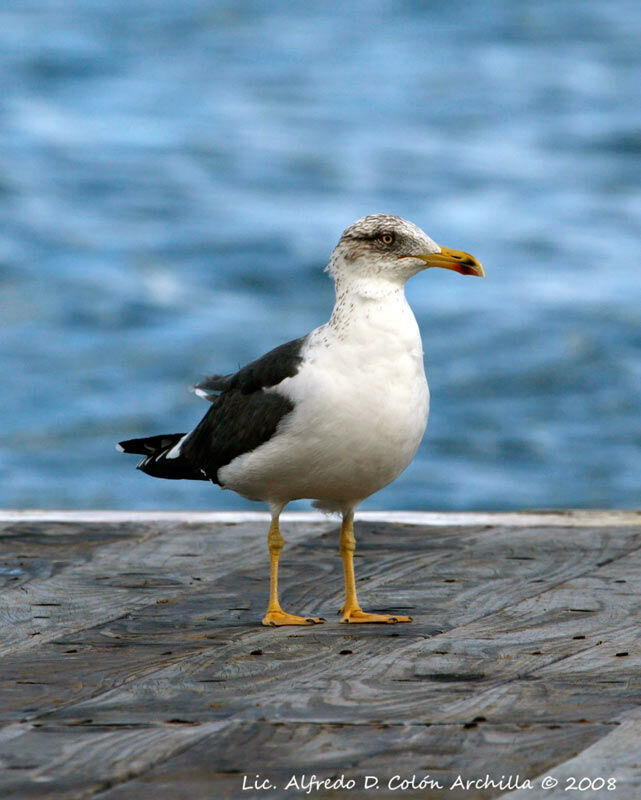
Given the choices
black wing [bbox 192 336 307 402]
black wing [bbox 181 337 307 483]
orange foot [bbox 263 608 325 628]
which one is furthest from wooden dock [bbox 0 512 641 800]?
black wing [bbox 192 336 307 402]

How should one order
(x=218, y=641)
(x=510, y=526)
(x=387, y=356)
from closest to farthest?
(x=218, y=641), (x=387, y=356), (x=510, y=526)

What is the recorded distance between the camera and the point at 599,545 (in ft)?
22.5

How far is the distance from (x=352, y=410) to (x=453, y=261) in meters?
0.81

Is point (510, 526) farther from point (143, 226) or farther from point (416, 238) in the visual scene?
point (143, 226)

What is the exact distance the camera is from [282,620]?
553 cm

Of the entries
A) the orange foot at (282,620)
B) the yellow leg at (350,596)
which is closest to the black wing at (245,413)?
the yellow leg at (350,596)

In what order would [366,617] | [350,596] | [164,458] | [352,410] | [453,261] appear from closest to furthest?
[352,410]
[366,617]
[350,596]
[453,261]
[164,458]

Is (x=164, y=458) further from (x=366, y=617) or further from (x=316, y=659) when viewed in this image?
(x=316, y=659)

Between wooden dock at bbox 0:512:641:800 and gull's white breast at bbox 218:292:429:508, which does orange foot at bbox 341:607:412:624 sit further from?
gull's white breast at bbox 218:292:429:508

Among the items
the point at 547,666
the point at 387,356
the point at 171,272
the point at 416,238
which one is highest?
the point at 171,272

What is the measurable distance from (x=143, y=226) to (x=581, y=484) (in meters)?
12.4

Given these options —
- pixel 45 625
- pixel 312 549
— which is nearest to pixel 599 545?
pixel 312 549

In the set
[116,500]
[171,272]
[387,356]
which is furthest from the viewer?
[171,272]

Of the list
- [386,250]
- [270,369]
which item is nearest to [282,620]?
[270,369]
